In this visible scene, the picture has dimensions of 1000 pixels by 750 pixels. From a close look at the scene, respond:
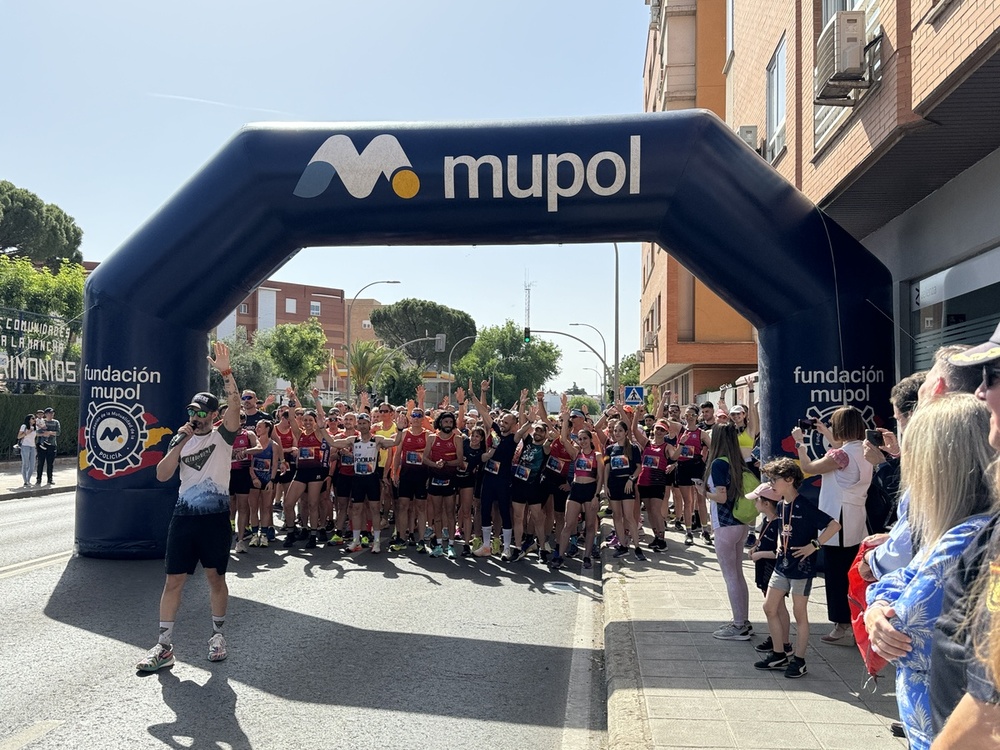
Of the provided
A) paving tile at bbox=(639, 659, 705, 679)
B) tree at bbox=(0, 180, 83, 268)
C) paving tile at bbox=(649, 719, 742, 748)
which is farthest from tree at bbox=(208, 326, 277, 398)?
paving tile at bbox=(649, 719, 742, 748)

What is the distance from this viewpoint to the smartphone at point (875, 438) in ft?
21.5

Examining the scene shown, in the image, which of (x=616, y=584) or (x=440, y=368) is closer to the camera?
(x=616, y=584)

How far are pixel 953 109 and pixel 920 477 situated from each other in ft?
20.7

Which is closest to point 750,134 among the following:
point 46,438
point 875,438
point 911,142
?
point 911,142

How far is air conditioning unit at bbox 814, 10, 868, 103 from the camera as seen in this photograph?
858 centimetres

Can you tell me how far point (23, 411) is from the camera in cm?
2664

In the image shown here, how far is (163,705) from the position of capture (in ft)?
17.0

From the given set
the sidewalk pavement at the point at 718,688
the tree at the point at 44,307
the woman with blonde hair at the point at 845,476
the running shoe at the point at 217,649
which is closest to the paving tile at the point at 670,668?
the sidewalk pavement at the point at 718,688

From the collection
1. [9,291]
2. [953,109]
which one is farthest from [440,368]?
[953,109]

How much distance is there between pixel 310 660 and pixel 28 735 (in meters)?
2.02

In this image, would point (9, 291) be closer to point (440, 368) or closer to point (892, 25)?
point (892, 25)

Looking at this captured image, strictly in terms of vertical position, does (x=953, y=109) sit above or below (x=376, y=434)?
above

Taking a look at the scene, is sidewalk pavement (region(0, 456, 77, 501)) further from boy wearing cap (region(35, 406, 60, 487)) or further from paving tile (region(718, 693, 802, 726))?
paving tile (region(718, 693, 802, 726))

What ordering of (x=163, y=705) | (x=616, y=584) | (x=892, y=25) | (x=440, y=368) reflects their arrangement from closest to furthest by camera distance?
(x=163, y=705), (x=892, y=25), (x=616, y=584), (x=440, y=368)
